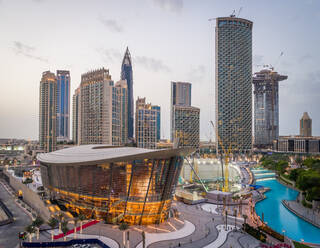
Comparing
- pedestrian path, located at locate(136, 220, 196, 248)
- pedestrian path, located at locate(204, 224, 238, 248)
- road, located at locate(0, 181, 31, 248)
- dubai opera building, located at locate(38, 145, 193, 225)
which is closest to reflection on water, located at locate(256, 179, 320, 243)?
pedestrian path, located at locate(204, 224, 238, 248)

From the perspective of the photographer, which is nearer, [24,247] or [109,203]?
Answer: [24,247]

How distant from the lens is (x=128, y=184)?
1620 inches

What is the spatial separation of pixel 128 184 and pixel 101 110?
11545 centimetres

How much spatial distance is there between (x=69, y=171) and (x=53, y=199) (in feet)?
31.7

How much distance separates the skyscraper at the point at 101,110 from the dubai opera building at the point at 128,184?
106m

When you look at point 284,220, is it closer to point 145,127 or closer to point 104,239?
point 104,239

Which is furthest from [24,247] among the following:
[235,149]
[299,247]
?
[235,149]

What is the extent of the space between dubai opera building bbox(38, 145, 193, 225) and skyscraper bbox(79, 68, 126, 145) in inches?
4185

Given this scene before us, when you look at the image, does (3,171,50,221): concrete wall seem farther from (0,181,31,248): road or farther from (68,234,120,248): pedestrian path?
(68,234,120,248): pedestrian path

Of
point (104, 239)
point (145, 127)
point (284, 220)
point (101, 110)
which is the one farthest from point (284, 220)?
point (145, 127)

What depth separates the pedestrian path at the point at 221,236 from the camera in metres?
34.8

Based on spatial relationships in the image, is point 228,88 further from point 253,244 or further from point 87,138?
point 253,244

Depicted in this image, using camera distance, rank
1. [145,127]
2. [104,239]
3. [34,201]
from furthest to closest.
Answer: [145,127], [34,201], [104,239]

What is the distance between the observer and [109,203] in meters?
42.2
